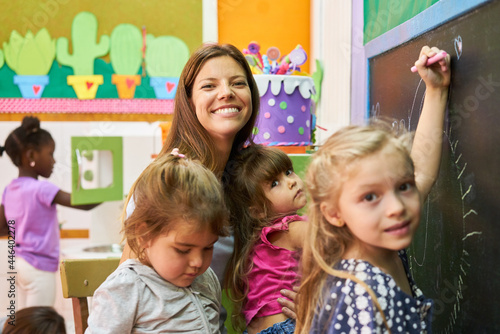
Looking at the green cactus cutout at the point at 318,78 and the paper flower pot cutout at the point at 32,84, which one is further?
the paper flower pot cutout at the point at 32,84

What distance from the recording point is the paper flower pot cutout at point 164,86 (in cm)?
340

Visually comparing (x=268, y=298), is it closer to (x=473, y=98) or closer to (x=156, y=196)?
(x=156, y=196)

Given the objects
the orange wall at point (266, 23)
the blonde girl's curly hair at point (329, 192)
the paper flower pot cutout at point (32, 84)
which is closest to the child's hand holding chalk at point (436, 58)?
the blonde girl's curly hair at point (329, 192)

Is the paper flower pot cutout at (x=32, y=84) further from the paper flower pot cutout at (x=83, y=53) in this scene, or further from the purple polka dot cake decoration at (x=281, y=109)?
the purple polka dot cake decoration at (x=281, y=109)

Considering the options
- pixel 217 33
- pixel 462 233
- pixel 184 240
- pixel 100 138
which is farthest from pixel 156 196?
pixel 217 33

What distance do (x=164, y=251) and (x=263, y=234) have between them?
0.32m

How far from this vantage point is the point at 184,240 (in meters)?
0.96

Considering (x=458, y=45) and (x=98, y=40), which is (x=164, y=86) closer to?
(x=98, y=40)

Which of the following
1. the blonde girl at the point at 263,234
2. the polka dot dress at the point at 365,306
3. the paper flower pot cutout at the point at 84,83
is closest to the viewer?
the polka dot dress at the point at 365,306

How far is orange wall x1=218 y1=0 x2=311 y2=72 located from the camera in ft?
10.5

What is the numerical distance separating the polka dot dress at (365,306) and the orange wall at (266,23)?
8.23 ft

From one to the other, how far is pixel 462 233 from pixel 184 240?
491 millimetres

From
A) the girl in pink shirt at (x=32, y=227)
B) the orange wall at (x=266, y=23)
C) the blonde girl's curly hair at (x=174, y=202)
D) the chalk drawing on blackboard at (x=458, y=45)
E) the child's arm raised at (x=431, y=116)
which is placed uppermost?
the orange wall at (x=266, y=23)

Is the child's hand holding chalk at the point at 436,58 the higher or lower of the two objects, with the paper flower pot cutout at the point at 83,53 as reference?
lower
